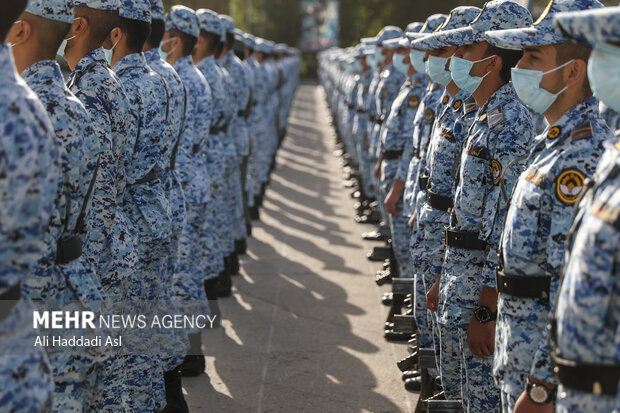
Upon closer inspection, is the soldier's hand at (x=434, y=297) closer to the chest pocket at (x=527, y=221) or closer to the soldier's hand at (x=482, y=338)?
the soldier's hand at (x=482, y=338)

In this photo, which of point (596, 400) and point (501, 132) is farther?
point (501, 132)

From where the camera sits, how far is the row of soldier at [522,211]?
8.77 ft

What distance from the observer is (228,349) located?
7.38 meters

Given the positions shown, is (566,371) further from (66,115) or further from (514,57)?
(514,57)

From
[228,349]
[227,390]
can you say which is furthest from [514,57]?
[228,349]

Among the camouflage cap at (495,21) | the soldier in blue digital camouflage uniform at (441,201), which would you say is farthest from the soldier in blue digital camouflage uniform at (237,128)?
the camouflage cap at (495,21)

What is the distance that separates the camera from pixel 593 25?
2.67 metres

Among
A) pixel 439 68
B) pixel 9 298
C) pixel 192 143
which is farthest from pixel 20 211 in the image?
pixel 192 143

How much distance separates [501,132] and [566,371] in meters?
2.10

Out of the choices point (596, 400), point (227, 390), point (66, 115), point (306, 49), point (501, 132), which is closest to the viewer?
point (596, 400)

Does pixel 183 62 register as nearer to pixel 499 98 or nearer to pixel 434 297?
pixel 434 297

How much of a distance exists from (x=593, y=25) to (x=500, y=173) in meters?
1.97

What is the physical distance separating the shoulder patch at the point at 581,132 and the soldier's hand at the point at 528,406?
969mm

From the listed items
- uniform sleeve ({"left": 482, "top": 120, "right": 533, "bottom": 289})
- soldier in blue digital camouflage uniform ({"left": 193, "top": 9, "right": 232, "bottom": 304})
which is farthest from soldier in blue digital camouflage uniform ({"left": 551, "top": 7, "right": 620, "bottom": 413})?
soldier in blue digital camouflage uniform ({"left": 193, "top": 9, "right": 232, "bottom": 304})
